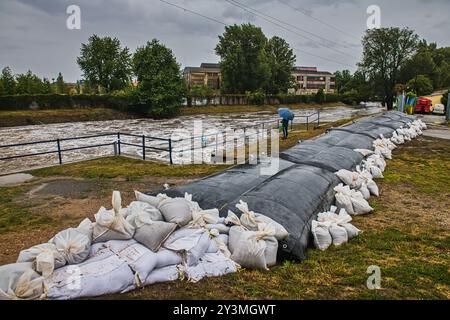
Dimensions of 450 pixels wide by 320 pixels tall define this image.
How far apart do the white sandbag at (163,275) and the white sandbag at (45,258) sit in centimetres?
75

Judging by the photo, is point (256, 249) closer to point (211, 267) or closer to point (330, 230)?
point (211, 267)

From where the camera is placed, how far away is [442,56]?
6225 centimetres

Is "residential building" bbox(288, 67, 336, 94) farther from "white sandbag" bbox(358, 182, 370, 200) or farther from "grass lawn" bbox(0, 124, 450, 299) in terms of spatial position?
"white sandbag" bbox(358, 182, 370, 200)

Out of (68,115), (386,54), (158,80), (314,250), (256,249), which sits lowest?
(314,250)

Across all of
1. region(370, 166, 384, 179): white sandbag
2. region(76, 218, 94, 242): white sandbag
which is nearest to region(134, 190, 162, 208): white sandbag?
region(76, 218, 94, 242): white sandbag

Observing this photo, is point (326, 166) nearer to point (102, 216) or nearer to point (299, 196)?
point (299, 196)

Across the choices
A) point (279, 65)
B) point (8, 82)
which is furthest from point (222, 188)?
point (279, 65)

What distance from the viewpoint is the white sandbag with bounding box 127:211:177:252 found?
10.5 ft

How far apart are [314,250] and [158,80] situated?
33.9 m

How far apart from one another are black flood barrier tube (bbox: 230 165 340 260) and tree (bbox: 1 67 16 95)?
40704 millimetres

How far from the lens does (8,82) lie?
37219 mm

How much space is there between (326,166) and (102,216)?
4.53 meters

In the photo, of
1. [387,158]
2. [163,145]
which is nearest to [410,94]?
[387,158]

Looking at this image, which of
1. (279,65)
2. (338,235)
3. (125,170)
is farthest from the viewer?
(279,65)
